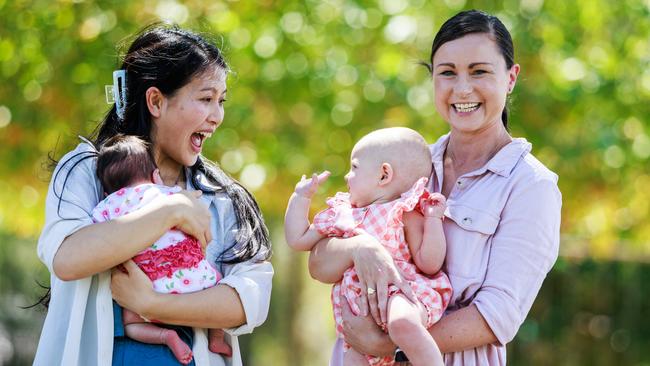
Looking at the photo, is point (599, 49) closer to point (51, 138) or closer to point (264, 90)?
point (264, 90)

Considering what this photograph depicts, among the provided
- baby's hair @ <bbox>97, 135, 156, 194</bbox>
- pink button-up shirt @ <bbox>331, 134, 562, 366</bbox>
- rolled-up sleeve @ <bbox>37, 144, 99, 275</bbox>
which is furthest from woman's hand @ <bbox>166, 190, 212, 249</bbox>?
pink button-up shirt @ <bbox>331, 134, 562, 366</bbox>

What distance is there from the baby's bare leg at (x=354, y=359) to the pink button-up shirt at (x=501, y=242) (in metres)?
0.26

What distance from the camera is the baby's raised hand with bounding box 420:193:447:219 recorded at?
3.30 m

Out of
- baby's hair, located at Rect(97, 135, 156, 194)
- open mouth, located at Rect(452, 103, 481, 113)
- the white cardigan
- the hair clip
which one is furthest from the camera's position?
the hair clip

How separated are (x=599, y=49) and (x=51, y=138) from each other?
4053 millimetres

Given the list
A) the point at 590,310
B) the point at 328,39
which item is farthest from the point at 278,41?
the point at 590,310

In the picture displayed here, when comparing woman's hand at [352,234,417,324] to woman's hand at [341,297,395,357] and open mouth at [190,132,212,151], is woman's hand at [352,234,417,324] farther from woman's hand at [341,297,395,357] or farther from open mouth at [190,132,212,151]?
open mouth at [190,132,212,151]

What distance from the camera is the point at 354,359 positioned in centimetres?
339

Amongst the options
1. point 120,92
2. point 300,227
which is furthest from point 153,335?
point 120,92

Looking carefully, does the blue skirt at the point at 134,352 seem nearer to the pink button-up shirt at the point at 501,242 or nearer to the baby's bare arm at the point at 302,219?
the baby's bare arm at the point at 302,219

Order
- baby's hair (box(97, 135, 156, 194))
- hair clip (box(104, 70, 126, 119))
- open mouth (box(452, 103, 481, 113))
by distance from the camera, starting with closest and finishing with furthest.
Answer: baby's hair (box(97, 135, 156, 194)) < open mouth (box(452, 103, 481, 113)) < hair clip (box(104, 70, 126, 119))

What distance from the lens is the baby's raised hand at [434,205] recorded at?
3.30m

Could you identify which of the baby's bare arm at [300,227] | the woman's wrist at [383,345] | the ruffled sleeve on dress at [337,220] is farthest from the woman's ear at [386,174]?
the woman's wrist at [383,345]

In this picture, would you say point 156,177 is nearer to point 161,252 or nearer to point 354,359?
point 161,252
